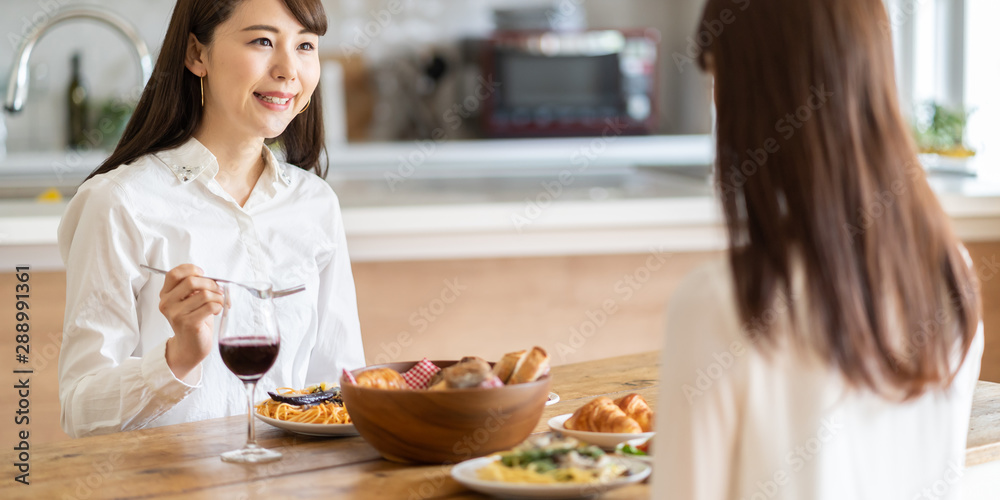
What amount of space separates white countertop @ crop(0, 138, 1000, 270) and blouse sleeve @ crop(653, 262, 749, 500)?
1675 mm

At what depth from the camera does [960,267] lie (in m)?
0.88

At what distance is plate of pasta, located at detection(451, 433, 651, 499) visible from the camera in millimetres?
976

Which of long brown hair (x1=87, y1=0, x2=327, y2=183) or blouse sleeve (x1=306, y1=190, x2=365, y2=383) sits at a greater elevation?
long brown hair (x1=87, y1=0, x2=327, y2=183)

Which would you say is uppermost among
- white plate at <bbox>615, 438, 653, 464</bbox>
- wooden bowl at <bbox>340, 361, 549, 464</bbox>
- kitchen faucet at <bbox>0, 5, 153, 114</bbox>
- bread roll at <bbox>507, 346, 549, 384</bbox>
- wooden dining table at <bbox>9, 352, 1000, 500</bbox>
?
kitchen faucet at <bbox>0, 5, 153, 114</bbox>

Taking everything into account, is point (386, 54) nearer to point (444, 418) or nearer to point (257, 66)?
point (257, 66)

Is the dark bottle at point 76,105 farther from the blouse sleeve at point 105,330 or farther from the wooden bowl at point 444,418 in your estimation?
the wooden bowl at point 444,418

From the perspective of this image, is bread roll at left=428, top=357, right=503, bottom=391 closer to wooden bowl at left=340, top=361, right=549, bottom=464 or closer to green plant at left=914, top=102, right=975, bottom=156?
wooden bowl at left=340, top=361, right=549, bottom=464

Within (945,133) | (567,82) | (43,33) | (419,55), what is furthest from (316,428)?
(419,55)

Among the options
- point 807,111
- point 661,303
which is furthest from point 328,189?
point 661,303

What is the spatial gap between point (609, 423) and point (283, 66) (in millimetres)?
800

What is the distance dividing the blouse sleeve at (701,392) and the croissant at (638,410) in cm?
38

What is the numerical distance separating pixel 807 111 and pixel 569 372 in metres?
0.93

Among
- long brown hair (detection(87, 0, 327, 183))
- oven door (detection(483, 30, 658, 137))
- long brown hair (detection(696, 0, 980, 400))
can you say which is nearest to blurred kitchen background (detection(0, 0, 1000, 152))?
oven door (detection(483, 30, 658, 137))

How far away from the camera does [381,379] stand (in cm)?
112
